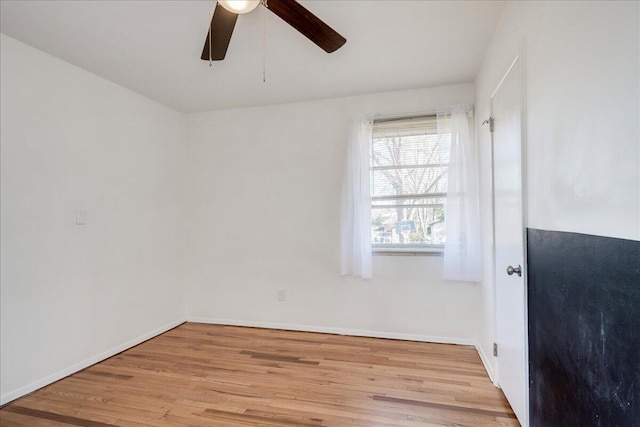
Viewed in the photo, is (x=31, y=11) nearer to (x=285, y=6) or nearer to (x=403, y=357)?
(x=285, y=6)

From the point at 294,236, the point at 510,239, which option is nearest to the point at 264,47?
the point at 294,236

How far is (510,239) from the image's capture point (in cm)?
188

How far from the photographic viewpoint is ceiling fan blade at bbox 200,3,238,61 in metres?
1.57

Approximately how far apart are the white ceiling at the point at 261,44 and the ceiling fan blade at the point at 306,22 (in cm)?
24

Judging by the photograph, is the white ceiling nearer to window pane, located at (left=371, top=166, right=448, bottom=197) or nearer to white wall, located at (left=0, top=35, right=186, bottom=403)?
white wall, located at (left=0, top=35, right=186, bottom=403)

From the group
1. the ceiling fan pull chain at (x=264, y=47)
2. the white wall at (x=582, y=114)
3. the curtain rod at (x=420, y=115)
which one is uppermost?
the ceiling fan pull chain at (x=264, y=47)

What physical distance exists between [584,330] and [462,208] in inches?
75.0

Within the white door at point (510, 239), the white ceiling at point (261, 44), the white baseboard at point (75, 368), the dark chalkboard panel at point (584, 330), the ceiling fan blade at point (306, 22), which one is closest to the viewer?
the dark chalkboard panel at point (584, 330)

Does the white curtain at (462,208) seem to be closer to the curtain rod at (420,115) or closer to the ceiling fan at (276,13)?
the curtain rod at (420,115)

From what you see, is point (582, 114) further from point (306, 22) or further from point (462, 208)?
point (462, 208)

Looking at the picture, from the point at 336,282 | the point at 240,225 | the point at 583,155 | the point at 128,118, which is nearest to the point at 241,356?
the point at 336,282

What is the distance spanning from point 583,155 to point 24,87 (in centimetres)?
326

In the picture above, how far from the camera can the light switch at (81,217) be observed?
8.47ft

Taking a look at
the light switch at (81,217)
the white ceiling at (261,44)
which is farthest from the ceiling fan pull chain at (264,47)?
the light switch at (81,217)
